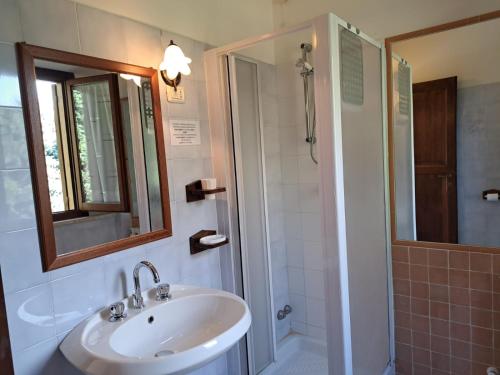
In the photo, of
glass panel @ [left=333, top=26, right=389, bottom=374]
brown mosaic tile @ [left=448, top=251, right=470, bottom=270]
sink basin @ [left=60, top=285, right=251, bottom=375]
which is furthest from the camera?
brown mosaic tile @ [left=448, top=251, right=470, bottom=270]

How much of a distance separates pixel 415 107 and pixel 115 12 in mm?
1631

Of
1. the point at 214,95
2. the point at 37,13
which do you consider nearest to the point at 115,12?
the point at 37,13

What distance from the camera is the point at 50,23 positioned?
1.26 metres

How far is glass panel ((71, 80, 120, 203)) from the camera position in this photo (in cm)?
139

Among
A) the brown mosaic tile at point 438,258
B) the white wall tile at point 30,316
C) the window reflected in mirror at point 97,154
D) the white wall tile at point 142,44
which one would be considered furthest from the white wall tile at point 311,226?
the white wall tile at point 30,316

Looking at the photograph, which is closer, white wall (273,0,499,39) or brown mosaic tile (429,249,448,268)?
white wall (273,0,499,39)

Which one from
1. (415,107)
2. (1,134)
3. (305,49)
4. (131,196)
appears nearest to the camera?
(1,134)

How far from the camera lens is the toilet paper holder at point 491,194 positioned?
185 centimetres

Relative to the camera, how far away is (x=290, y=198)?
2.63 metres

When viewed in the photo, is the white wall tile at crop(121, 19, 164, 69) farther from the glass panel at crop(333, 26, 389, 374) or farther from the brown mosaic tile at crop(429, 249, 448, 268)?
the brown mosaic tile at crop(429, 249, 448, 268)

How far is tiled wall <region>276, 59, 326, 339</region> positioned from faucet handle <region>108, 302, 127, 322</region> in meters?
1.51

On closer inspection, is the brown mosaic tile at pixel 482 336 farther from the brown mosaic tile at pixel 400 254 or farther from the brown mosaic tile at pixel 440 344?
the brown mosaic tile at pixel 400 254

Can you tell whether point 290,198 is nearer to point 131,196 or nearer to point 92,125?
point 131,196

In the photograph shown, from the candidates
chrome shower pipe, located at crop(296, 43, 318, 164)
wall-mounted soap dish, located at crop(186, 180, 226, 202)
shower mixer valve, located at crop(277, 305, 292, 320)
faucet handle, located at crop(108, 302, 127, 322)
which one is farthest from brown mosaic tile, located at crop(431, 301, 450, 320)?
faucet handle, located at crop(108, 302, 127, 322)
